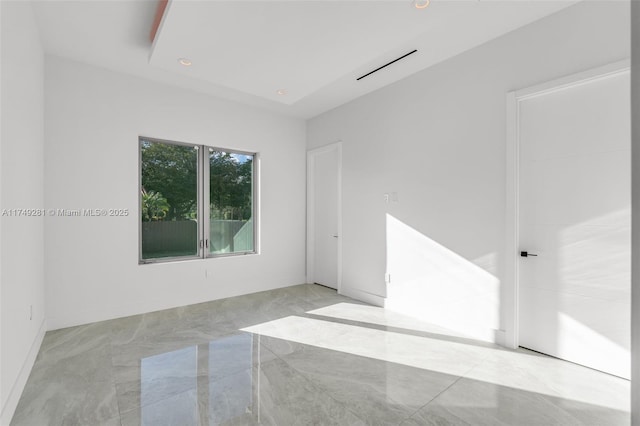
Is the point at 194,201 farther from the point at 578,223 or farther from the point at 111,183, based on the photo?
the point at 578,223

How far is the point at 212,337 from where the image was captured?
296 cm

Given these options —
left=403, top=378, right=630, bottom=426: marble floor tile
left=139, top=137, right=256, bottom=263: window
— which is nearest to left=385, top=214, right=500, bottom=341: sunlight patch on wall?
left=403, top=378, right=630, bottom=426: marble floor tile

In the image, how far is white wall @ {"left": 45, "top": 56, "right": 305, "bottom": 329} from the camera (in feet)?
10.4

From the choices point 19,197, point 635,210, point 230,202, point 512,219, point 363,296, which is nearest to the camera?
point 635,210

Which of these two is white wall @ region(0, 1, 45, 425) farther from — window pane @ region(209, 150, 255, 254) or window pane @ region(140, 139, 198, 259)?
window pane @ region(209, 150, 255, 254)

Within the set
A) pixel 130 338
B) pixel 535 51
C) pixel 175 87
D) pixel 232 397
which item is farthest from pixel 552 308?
pixel 175 87

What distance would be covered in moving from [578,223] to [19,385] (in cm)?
430

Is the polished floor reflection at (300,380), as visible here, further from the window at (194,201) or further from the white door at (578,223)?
the window at (194,201)

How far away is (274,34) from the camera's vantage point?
2.42 meters

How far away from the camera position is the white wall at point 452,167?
2500 mm

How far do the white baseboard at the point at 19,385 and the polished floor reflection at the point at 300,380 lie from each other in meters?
0.05

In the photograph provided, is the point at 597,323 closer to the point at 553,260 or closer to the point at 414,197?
the point at 553,260

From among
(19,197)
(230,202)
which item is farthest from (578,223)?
(19,197)

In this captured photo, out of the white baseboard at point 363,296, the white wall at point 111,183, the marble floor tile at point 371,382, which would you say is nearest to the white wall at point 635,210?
the marble floor tile at point 371,382
